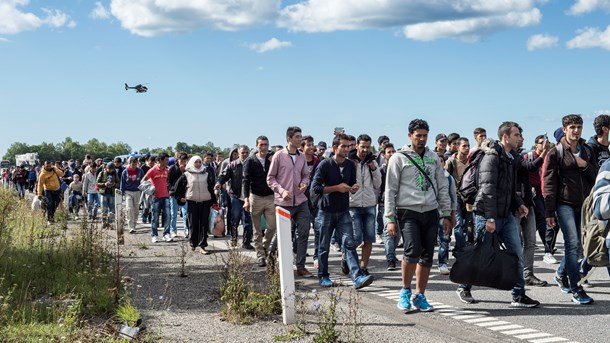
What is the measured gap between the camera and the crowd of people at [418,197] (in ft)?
25.6

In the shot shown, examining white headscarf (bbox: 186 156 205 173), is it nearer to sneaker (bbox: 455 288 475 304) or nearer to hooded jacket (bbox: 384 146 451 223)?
hooded jacket (bbox: 384 146 451 223)

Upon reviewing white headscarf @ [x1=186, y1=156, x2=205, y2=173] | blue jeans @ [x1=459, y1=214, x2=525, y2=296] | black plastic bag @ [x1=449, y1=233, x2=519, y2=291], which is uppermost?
white headscarf @ [x1=186, y1=156, x2=205, y2=173]

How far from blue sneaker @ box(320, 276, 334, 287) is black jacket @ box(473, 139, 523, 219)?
7.87 feet

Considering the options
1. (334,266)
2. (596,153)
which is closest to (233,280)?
(334,266)

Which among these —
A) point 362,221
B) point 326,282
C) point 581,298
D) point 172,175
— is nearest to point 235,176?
point 172,175

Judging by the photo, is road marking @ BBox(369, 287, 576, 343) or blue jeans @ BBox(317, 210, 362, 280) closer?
road marking @ BBox(369, 287, 576, 343)

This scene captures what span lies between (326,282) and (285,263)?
2499mm

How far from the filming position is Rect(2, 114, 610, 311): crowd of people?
7816 mm

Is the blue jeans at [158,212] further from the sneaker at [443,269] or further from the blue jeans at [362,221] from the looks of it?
the sneaker at [443,269]

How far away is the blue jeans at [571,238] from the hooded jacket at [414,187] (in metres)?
1.54

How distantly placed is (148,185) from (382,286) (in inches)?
310

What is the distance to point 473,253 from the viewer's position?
7789 mm

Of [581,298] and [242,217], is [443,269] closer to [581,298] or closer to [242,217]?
[581,298]

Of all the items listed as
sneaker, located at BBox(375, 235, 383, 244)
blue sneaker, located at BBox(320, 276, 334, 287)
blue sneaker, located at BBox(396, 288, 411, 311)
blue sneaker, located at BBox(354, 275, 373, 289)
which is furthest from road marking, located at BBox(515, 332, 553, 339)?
sneaker, located at BBox(375, 235, 383, 244)
